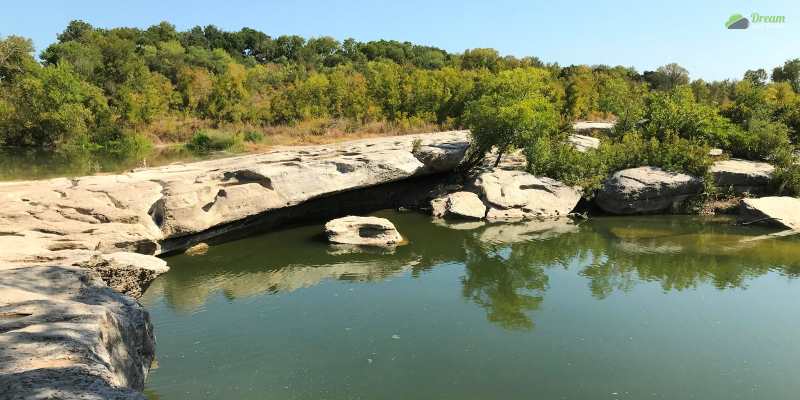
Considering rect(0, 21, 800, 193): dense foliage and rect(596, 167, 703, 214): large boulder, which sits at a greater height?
rect(0, 21, 800, 193): dense foliage

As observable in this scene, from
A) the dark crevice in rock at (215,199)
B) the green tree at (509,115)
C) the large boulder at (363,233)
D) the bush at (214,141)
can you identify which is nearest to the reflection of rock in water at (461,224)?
the large boulder at (363,233)

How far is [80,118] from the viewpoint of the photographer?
30.0 m

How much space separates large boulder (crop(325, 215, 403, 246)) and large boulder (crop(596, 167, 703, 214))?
28.0 feet

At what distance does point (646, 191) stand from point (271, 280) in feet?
43.8

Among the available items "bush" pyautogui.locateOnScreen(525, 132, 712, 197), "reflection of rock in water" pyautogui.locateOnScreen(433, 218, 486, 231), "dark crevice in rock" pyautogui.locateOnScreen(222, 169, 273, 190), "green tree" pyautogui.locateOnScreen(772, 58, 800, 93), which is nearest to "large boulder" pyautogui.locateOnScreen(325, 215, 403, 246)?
"dark crevice in rock" pyautogui.locateOnScreen(222, 169, 273, 190)

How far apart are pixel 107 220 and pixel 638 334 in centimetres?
1047

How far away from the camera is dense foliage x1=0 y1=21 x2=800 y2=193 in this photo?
19422 millimetres

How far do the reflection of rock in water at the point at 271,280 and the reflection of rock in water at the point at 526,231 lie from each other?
3389 millimetres

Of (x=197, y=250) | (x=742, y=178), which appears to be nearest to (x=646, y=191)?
(x=742, y=178)

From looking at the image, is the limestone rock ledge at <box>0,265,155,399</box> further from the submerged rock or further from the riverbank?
the submerged rock

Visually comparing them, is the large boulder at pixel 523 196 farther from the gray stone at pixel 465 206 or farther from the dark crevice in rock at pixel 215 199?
the dark crevice in rock at pixel 215 199

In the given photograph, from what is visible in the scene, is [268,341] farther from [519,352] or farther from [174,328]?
[519,352]

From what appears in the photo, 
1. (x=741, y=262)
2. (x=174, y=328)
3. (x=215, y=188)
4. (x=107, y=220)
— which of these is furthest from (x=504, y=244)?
(x=107, y=220)

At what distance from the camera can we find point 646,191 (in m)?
17.9
